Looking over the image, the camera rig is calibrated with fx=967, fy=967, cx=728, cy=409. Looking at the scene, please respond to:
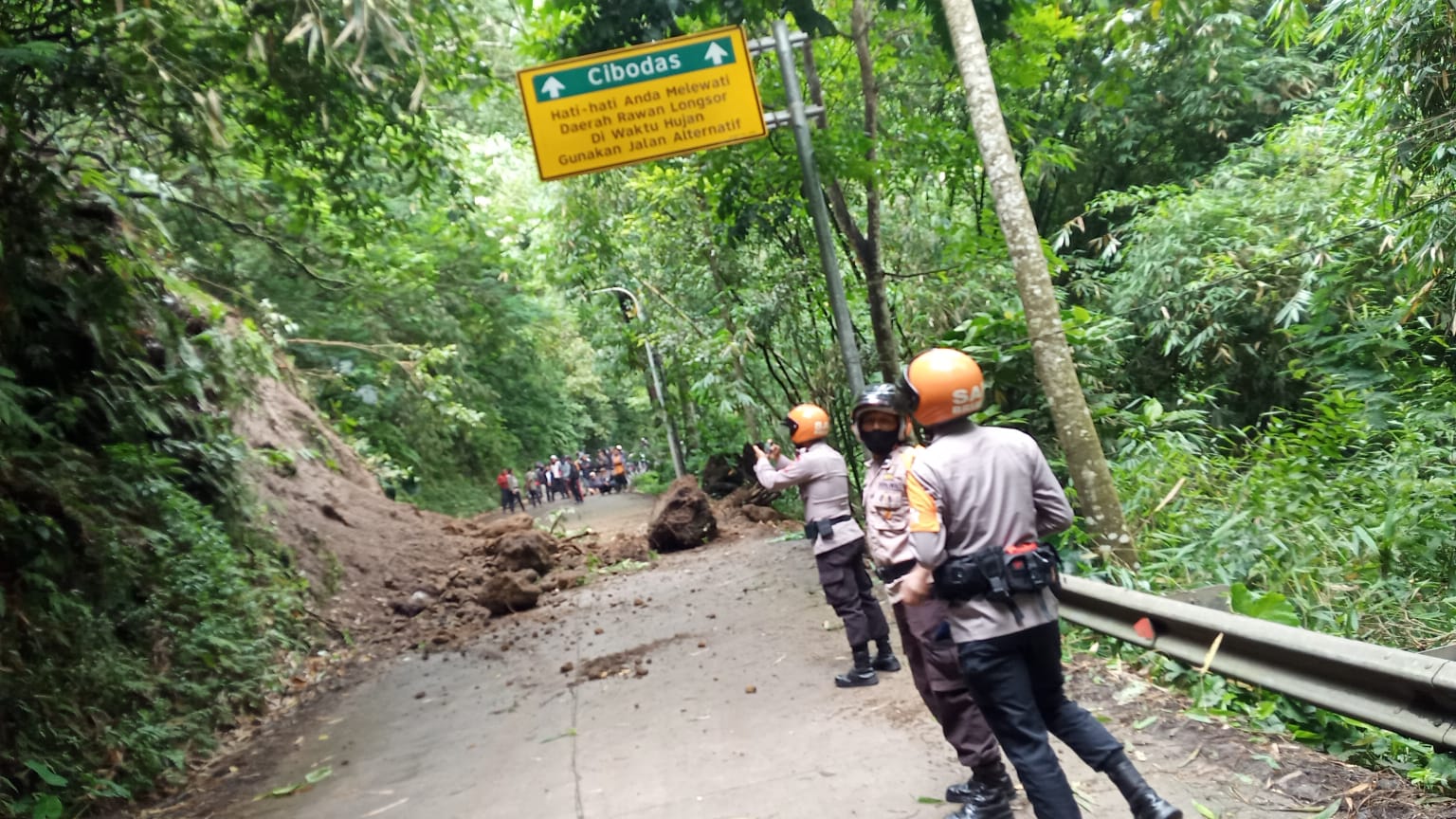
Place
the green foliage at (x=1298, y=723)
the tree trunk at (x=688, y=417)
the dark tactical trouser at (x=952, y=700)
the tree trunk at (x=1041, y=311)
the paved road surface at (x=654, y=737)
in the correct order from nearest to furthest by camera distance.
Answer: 1. the green foliage at (x=1298, y=723)
2. the dark tactical trouser at (x=952, y=700)
3. the paved road surface at (x=654, y=737)
4. the tree trunk at (x=1041, y=311)
5. the tree trunk at (x=688, y=417)

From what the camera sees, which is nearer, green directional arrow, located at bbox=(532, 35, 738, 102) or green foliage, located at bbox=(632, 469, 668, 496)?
green directional arrow, located at bbox=(532, 35, 738, 102)

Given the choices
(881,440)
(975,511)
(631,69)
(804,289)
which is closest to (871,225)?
(804,289)

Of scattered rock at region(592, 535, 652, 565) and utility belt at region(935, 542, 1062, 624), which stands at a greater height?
utility belt at region(935, 542, 1062, 624)

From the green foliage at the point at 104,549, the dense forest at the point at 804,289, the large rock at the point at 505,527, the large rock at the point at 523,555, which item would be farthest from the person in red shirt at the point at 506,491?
the green foliage at the point at 104,549

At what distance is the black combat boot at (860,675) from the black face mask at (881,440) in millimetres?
1954

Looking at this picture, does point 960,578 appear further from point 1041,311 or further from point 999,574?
point 1041,311

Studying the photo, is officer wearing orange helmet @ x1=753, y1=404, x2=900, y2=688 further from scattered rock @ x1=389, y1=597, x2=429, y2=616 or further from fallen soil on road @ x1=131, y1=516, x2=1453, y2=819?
scattered rock @ x1=389, y1=597, x2=429, y2=616

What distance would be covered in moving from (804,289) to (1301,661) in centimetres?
842

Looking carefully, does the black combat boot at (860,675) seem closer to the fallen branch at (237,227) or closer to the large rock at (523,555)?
the fallen branch at (237,227)

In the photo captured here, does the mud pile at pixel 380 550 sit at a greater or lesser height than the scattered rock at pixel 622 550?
greater

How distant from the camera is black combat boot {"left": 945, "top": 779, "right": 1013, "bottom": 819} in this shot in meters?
3.85

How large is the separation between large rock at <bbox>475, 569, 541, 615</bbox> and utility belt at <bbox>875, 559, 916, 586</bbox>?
779cm

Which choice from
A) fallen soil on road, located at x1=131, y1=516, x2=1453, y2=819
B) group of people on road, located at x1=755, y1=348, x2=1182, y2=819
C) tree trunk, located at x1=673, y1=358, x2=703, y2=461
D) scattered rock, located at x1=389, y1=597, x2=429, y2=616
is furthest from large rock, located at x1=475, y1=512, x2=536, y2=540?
group of people on road, located at x1=755, y1=348, x2=1182, y2=819

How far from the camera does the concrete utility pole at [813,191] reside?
792cm
